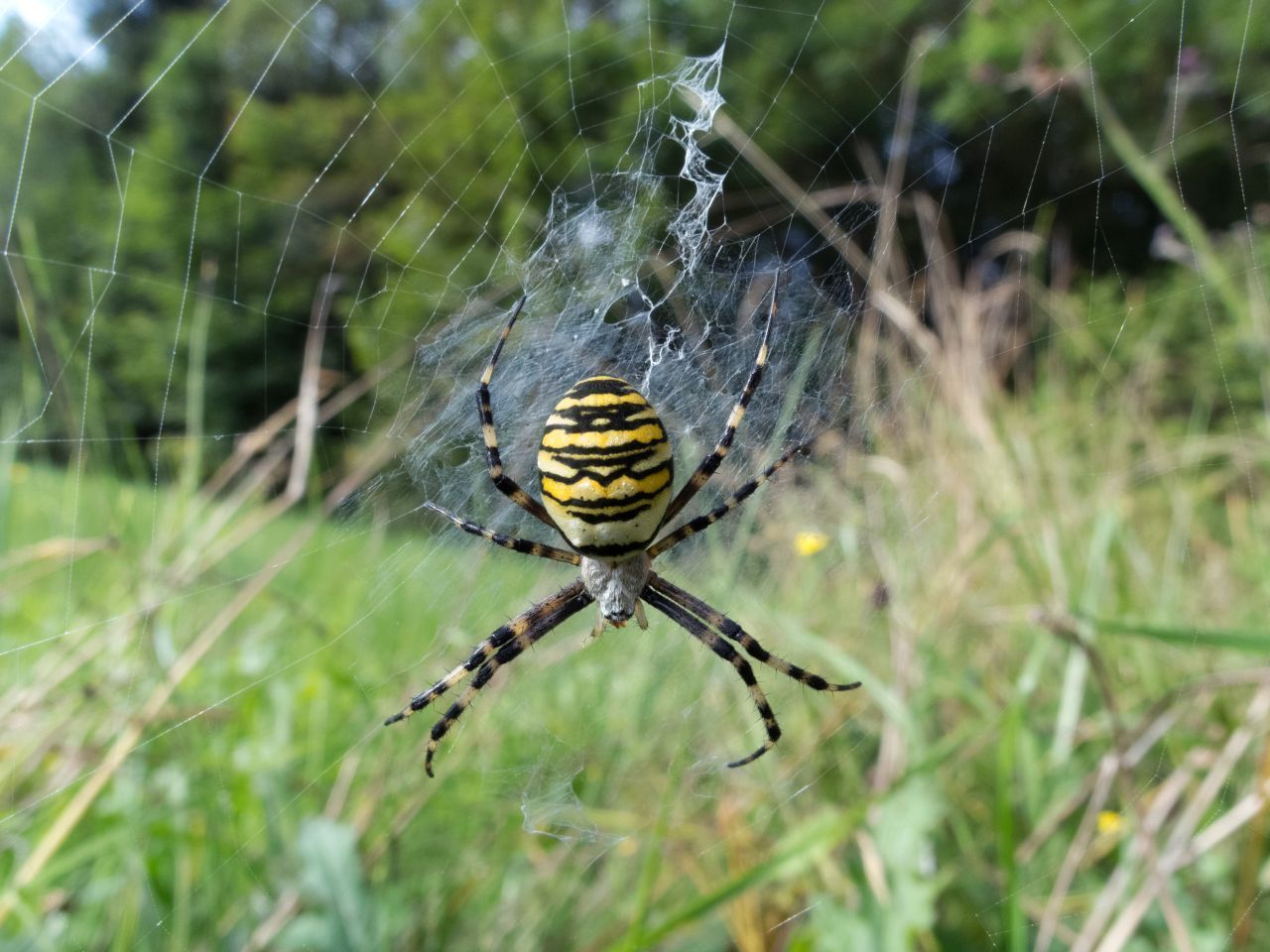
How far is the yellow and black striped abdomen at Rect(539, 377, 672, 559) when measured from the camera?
6.29 ft

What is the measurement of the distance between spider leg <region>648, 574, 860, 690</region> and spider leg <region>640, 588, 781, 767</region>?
2 centimetres

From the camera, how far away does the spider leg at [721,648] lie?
2428 millimetres

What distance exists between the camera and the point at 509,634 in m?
2.44

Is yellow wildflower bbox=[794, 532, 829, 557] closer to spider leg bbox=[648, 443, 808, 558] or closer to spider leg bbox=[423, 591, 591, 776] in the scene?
spider leg bbox=[648, 443, 808, 558]

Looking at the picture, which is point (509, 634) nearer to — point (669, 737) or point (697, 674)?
point (669, 737)

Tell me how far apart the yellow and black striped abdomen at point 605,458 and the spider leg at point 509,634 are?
52 cm

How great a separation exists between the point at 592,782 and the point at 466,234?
1369cm

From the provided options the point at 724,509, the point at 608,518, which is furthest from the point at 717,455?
the point at 608,518

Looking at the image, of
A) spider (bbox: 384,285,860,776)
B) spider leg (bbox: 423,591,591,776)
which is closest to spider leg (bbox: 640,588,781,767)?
spider (bbox: 384,285,860,776)

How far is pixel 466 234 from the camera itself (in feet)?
50.1

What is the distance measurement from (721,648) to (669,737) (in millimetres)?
626

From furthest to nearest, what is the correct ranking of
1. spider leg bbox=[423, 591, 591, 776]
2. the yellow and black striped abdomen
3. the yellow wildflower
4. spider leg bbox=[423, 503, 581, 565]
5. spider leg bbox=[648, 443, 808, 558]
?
the yellow wildflower → spider leg bbox=[423, 591, 591, 776] → spider leg bbox=[423, 503, 581, 565] → spider leg bbox=[648, 443, 808, 558] → the yellow and black striped abdomen

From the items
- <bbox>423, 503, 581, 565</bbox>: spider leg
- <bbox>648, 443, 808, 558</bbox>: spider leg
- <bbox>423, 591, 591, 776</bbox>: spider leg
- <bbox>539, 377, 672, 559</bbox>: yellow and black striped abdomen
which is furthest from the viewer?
<bbox>423, 591, 591, 776</bbox>: spider leg

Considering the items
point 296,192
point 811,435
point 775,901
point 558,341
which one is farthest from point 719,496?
point 296,192
